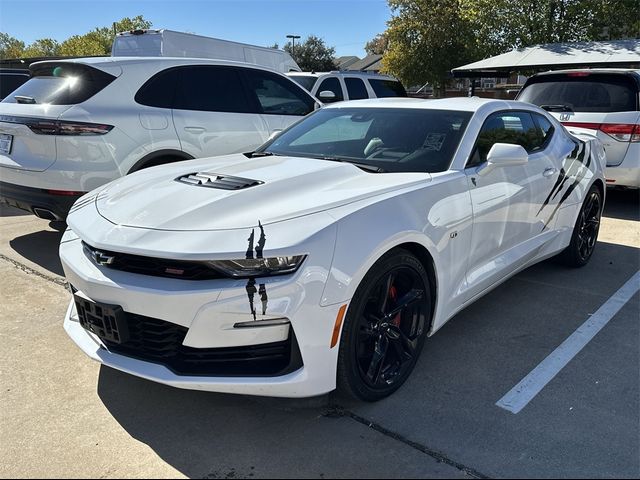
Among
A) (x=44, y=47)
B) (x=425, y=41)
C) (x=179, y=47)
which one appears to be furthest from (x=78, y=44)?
(x=179, y=47)

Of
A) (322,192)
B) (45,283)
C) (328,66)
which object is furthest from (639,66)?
(328,66)

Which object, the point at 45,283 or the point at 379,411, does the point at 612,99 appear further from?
the point at 45,283

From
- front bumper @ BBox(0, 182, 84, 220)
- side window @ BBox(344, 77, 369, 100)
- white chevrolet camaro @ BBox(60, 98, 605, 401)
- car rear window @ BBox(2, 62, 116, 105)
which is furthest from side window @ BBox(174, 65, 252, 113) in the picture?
side window @ BBox(344, 77, 369, 100)

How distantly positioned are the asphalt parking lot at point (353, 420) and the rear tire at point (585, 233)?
48.1 inches

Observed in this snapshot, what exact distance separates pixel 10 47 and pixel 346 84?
7475 centimetres

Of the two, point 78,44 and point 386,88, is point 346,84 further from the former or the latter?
point 78,44

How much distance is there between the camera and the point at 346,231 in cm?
245

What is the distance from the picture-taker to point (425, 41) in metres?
24.8

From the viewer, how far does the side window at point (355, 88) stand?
10.2 meters

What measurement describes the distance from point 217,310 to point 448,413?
1.31 meters

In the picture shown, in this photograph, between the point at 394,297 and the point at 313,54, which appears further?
the point at 313,54

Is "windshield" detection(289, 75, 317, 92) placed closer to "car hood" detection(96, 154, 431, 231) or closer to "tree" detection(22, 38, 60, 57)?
"car hood" detection(96, 154, 431, 231)

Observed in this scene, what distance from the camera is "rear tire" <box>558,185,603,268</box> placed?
4844mm

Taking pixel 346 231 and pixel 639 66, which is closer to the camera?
pixel 346 231
